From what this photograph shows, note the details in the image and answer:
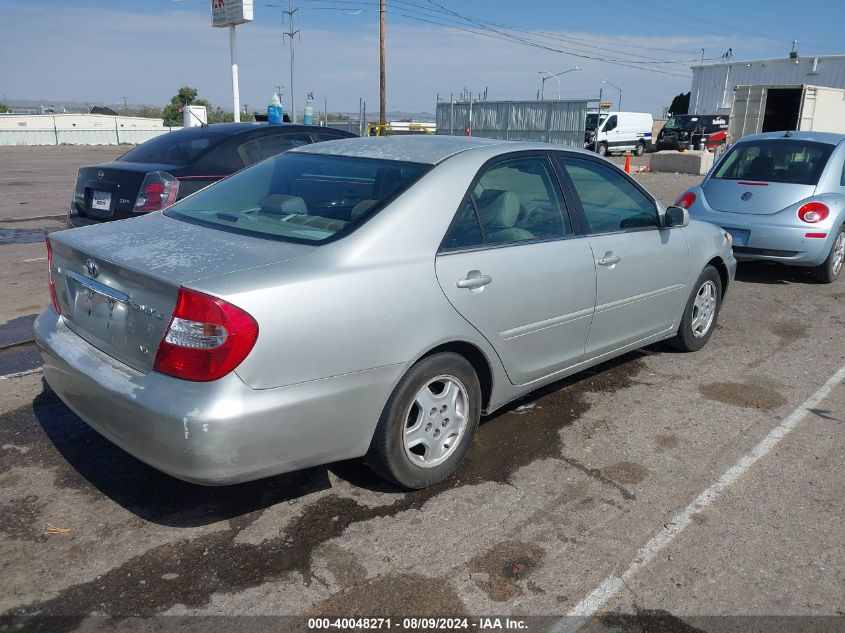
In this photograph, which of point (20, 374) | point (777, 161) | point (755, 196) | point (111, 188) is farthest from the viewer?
point (777, 161)

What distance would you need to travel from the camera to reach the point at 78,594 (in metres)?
2.75

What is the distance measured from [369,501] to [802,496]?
6.98ft

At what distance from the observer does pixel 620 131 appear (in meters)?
35.4

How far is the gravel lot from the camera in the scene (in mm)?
2766

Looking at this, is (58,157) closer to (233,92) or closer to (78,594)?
(233,92)

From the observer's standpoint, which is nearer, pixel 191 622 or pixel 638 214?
pixel 191 622

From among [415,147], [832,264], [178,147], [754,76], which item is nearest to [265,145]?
[178,147]

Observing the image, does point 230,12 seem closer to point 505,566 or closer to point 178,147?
point 178,147

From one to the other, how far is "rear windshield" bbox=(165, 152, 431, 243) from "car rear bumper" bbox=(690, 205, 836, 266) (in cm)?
Result: 559

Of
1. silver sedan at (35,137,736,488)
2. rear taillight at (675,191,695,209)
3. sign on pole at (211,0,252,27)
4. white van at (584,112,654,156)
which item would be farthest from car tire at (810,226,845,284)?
white van at (584,112,654,156)

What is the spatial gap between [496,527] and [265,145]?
17.6ft

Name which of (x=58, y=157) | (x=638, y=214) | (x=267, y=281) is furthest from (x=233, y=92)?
(x=267, y=281)

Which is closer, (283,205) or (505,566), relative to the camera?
(505,566)

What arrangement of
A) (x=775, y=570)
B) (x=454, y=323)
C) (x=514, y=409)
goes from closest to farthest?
(x=775, y=570)
(x=454, y=323)
(x=514, y=409)
